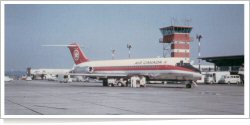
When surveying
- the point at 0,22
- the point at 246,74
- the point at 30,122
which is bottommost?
the point at 30,122

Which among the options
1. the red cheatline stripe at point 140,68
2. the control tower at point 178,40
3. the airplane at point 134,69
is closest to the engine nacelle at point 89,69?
the airplane at point 134,69

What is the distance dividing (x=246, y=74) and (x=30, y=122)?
1101cm

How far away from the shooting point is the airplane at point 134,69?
128ft

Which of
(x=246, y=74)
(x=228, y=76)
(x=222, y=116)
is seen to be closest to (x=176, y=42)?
(x=228, y=76)

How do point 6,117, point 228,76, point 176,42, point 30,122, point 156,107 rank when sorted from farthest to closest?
point 176,42 < point 228,76 < point 156,107 < point 6,117 < point 30,122

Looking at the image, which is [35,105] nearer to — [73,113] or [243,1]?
[73,113]

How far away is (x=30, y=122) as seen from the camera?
15.7m

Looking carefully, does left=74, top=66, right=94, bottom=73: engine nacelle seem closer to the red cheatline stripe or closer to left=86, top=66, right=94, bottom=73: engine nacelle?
left=86, top=66, right=94, bottom=73: engine nacelle

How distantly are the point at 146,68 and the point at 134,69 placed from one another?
228 cm

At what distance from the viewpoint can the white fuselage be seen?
39.0 metres

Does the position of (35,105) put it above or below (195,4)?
below

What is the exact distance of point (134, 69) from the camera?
44938mm

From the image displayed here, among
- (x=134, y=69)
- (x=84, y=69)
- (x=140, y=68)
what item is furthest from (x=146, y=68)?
(x=84, y=69)

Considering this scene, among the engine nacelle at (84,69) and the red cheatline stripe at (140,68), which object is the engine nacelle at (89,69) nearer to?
the engine nacelle at (84,69)
